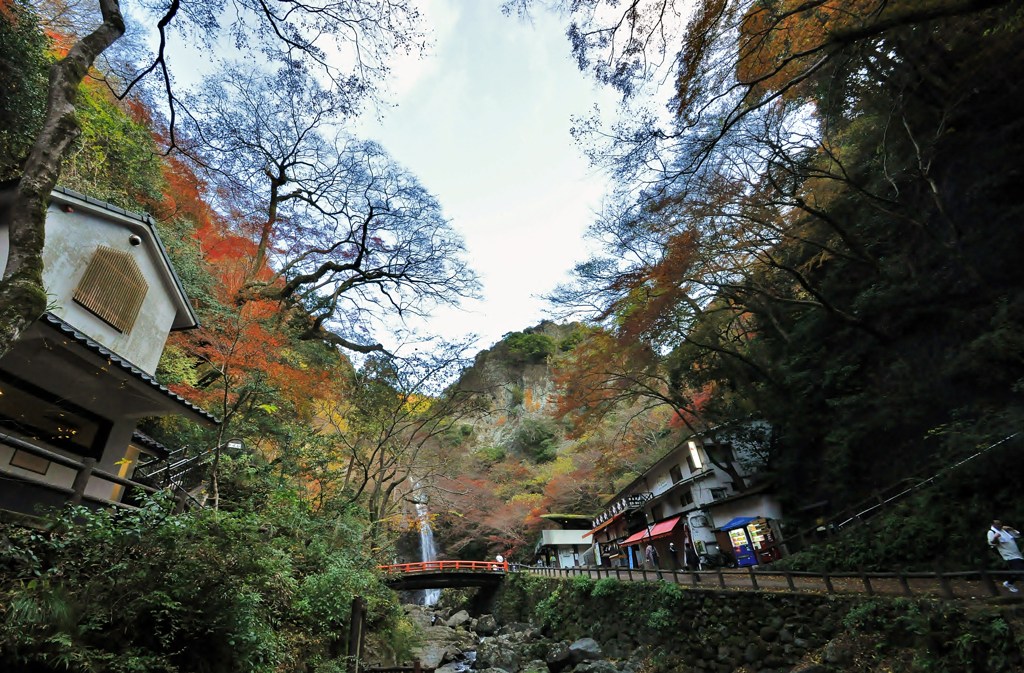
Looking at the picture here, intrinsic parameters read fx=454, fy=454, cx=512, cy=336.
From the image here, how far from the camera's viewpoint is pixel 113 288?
8.92 metres

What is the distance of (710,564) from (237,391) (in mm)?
18713

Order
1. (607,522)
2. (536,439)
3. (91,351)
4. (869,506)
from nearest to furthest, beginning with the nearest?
(91,351) < (869,506) < (607,522) < (536,439)

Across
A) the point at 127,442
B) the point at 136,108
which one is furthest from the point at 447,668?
the point at 136,108

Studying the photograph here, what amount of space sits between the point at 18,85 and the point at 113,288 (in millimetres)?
4323

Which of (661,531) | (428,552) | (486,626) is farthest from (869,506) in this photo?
(428,552)

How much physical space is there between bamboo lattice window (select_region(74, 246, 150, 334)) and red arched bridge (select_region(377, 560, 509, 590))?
20.1 metres

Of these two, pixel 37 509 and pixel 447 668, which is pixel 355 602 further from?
pixel 447 668

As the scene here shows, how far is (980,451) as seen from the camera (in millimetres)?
9391

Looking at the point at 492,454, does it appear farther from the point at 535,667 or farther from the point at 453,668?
the point at 535,667

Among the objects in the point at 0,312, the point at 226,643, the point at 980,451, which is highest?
the point at 0,312

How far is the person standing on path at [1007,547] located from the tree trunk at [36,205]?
13.8 metres

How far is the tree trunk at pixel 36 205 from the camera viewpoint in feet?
14.0

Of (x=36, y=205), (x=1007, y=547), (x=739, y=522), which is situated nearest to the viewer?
(x=36, y=205)

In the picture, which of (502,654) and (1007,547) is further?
(502,654)
